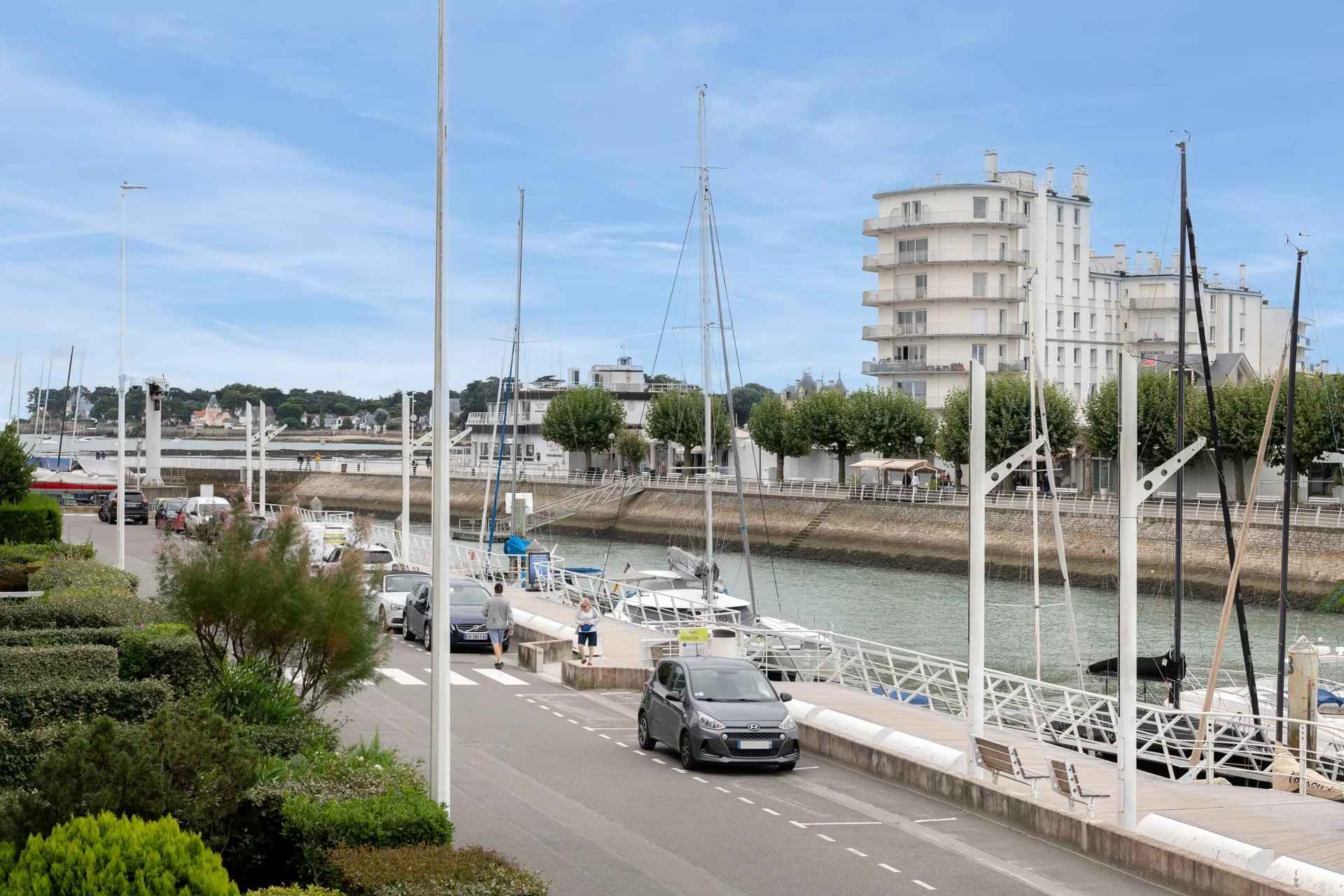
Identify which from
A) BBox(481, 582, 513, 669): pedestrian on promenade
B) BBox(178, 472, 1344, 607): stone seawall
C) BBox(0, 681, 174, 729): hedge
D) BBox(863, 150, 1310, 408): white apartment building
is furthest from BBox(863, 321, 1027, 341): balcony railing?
BBox(0, 681, 174, 729): hedge

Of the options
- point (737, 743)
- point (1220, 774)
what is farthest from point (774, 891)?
point (1220, 774)

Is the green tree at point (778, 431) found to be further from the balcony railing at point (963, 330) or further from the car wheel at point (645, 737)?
the car wheel at point (645, 737)

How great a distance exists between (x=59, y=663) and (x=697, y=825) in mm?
8040

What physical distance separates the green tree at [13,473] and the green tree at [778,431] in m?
62.1

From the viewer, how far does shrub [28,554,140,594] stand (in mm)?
28578

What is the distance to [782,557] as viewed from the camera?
84.4 m

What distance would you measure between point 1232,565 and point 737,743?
10.4m

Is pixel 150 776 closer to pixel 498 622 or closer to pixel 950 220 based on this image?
pixel 498 622

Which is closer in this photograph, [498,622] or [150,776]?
[150,776]

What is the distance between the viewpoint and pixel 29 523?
43.7m

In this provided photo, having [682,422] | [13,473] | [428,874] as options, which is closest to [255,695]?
[428,874]

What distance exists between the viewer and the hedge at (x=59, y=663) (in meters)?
17.6

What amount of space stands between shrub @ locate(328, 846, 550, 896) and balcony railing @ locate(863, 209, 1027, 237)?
97.9 meters

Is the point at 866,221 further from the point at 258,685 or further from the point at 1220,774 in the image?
the point at 258,685
